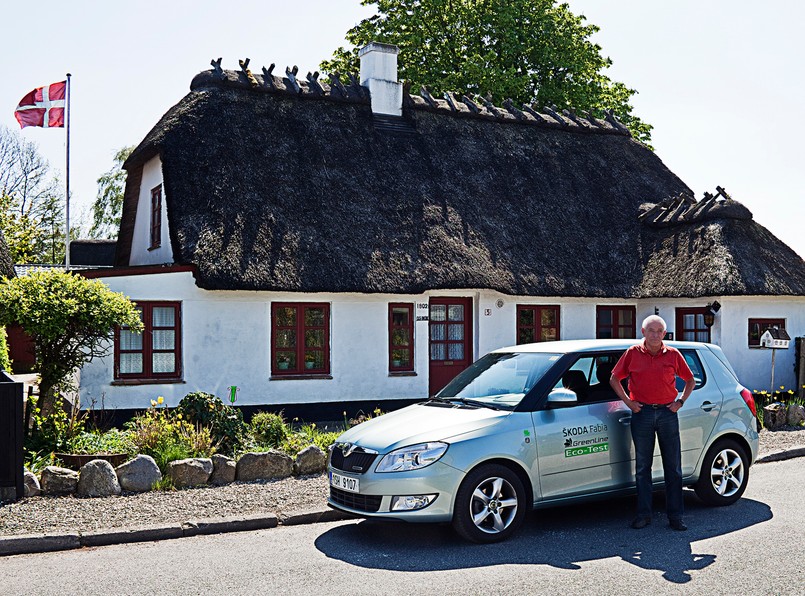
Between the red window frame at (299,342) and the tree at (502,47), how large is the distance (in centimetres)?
1524

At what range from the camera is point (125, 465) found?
9328 millimetres

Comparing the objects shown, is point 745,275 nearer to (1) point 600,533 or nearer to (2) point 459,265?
(2) point 459,265

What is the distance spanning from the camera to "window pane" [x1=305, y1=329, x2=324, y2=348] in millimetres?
16250

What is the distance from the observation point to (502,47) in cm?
2992

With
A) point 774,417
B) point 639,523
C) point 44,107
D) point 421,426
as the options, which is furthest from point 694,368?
point 44,107

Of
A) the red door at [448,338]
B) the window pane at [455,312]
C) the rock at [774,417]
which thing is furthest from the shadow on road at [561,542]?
the window pane at [455,312]

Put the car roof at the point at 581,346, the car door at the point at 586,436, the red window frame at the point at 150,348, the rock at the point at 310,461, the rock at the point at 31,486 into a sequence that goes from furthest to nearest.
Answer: the red window frame at the point at 150,348 < the rock at the point at 310,461 < the rock at the point at 31,486 < the car roof at the point at 581,346 < the car door at the point at 586,436

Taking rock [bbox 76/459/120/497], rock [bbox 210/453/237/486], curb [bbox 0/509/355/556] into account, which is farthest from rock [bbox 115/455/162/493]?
curb [bbox 0/509/355/556]

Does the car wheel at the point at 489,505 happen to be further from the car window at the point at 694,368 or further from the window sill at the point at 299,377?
the window sill at the point at 299,377

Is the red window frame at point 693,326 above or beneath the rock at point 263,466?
above

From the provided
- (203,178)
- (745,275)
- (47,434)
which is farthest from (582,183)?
(47,434)

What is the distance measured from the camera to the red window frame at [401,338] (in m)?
17.1

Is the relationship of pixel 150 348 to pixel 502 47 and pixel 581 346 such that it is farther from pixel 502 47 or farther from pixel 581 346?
pixel 502 47

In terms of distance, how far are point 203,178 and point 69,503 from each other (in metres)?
8.45
